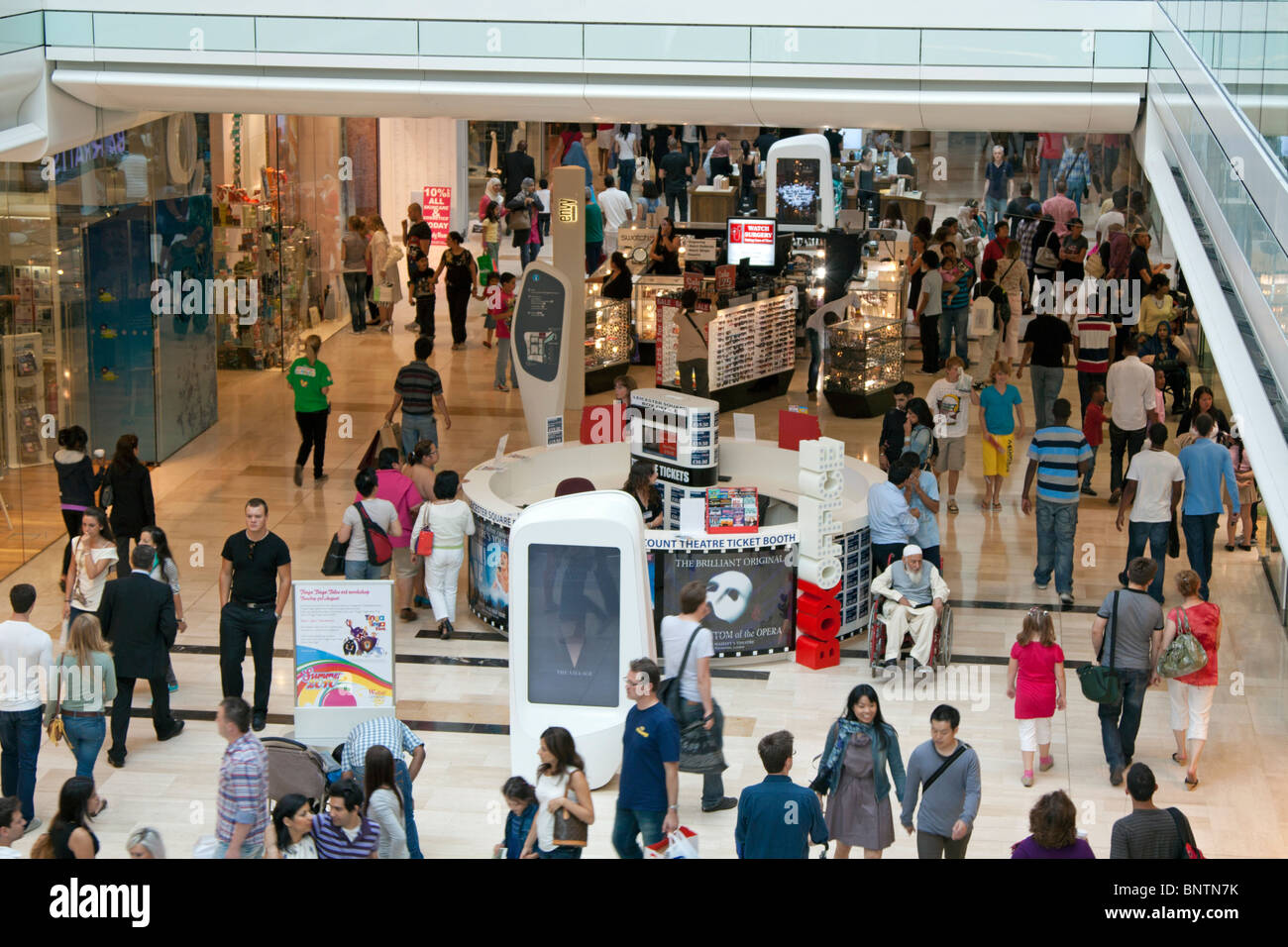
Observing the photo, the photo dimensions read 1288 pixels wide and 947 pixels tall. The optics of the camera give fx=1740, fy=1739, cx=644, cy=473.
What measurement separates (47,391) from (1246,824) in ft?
31.2

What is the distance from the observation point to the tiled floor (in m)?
9.05

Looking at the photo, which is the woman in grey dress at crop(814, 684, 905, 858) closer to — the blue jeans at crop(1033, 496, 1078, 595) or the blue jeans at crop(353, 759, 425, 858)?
the blue jeans at crop(353, 759, 425, 858)

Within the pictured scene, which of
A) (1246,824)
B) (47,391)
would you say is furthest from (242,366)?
(1246,824)

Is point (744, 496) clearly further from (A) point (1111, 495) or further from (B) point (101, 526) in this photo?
(A) point (1111, 495)

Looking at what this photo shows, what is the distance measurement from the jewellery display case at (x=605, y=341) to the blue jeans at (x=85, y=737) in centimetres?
1026

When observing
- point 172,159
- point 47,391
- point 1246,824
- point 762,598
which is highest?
point 172,159

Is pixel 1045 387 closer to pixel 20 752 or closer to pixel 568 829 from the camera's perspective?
→ pixel 568 829

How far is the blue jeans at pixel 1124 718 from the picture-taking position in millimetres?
9438

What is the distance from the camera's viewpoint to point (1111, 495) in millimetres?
14781

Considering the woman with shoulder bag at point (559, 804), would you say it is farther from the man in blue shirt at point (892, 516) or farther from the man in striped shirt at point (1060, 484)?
the man in striped shirt at point (1060, 484)

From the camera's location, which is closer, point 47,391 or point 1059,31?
point 1059,31

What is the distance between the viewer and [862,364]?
1775 cm

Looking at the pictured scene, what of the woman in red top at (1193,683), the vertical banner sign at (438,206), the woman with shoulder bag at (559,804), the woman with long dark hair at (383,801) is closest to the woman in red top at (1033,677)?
the woman in red top at (1193,683)

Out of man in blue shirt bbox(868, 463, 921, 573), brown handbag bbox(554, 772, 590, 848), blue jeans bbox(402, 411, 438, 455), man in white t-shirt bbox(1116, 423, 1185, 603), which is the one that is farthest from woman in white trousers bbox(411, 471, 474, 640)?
man in white t-shirt bbox(1116, 423, 1185, 603)
